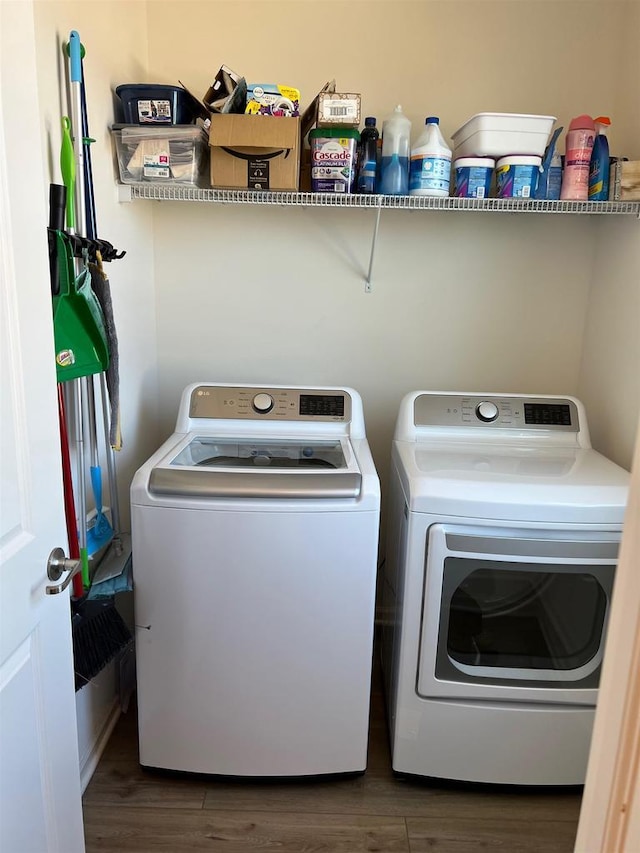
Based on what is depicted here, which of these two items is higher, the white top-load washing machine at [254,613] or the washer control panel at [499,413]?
the washer control panel at [499,413]

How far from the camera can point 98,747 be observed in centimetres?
193

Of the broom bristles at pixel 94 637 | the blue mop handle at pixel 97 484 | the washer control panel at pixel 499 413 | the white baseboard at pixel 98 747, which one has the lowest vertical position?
the white baseboard at pixel 98 747

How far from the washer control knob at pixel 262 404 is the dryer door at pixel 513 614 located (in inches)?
29.1

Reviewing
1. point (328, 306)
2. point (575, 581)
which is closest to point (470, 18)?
point (328, 306)

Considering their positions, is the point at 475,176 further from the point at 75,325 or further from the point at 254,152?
the point at 75,325

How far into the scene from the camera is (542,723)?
1.77 metres

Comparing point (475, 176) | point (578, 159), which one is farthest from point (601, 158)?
point (475, 176)

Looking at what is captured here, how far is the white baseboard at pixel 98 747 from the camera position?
182 cm

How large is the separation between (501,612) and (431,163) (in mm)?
1376

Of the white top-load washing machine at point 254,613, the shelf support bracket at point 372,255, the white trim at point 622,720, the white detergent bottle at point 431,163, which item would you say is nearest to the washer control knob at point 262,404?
the white top-load washing machine at point 254,613

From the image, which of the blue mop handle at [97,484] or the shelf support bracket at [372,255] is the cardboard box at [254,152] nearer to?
the shelf support bracket at [372,255]

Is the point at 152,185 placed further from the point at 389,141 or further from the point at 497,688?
the point at 497,688

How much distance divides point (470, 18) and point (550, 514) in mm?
1727

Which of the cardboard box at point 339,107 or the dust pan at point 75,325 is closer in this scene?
the dust pan at point 75,325
